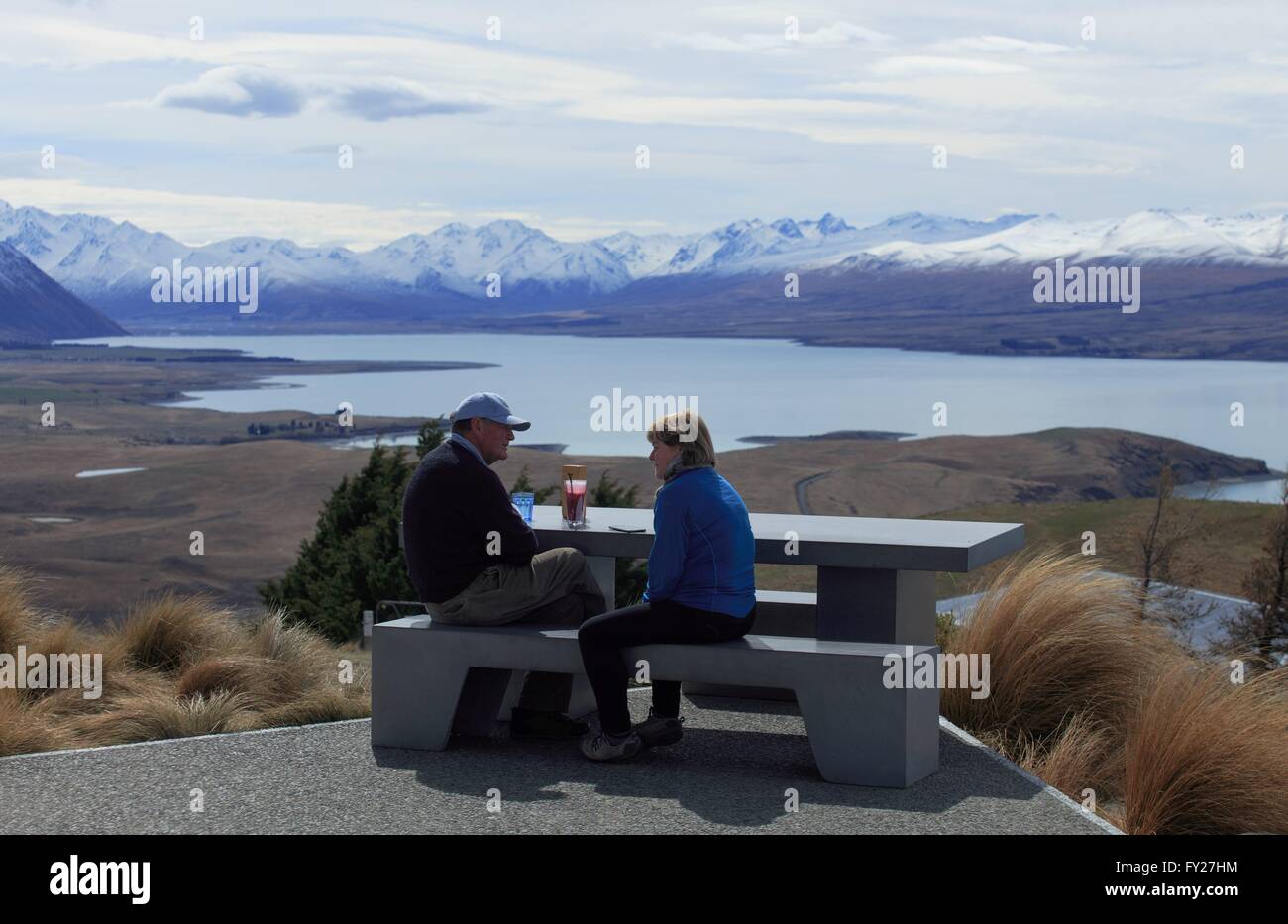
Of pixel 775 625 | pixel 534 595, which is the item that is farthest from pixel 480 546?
pixel 775 625

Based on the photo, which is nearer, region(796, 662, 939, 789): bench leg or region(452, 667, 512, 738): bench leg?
region(796, 662, 939, 789): bench leg

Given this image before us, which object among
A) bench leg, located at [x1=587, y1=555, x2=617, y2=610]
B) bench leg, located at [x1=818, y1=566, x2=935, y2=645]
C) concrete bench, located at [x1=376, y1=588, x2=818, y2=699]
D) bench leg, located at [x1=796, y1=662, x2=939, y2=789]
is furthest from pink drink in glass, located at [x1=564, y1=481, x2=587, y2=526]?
bench leg, located at [x1=796, y1=662, x2=939, y2=789]

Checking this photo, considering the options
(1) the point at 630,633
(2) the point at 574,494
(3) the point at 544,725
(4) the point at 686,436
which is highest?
(4) the point at 686,436

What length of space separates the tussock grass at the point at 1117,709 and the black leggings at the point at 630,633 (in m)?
1.71

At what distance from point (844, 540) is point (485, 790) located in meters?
2.02

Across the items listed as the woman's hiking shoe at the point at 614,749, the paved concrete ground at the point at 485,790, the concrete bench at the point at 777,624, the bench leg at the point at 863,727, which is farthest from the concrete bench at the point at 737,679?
the concrete bench at the point at 777,624

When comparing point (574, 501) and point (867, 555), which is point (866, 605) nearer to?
point (867, 555)

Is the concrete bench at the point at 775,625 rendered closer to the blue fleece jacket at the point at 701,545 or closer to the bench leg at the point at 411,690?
the bench leg at the point at 411,690

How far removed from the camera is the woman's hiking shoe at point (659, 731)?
679 cm

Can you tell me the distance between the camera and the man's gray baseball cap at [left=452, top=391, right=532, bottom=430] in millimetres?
6664

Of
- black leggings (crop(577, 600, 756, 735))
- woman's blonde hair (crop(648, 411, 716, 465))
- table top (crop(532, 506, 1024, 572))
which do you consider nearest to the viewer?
woman's blonde hair (crop(648, 411, 716, 465))

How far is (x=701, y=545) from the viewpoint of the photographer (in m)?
6.36

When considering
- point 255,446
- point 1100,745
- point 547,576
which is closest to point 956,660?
point 1100,745

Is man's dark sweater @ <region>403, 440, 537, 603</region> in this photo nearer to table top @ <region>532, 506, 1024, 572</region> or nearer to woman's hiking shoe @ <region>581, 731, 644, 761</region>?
table top @ <region>532, 506, 1024, 572</region>
